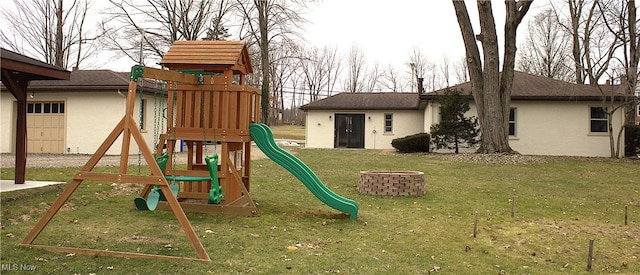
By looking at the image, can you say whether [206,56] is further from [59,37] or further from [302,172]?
[59,37]

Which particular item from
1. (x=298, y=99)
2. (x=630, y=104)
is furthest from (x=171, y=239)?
(x=298, y=99)

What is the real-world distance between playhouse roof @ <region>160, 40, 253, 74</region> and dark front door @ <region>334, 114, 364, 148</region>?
20.4 m

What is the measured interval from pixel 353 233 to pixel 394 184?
11.3 feet

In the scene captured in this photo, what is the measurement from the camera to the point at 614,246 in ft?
19.4

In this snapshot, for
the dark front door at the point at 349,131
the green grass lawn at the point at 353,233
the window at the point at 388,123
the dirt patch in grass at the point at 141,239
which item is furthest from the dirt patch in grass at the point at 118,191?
the window at the point at 388,123

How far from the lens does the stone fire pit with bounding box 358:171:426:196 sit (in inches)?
383

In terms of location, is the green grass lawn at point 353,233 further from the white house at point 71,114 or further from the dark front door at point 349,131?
the dark front door at point 349,131

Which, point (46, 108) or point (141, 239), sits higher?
point (46, 108)

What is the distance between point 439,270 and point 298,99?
182 ft

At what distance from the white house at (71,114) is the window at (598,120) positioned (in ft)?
61.7

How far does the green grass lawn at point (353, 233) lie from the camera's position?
16.1 feet

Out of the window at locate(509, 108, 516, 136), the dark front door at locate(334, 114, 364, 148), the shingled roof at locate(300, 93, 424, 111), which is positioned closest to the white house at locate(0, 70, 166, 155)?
the shingled roof at locate(300, 93, 424, 111)

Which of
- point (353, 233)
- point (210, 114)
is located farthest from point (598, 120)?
point (210, 114)

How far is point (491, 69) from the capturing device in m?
18.8
